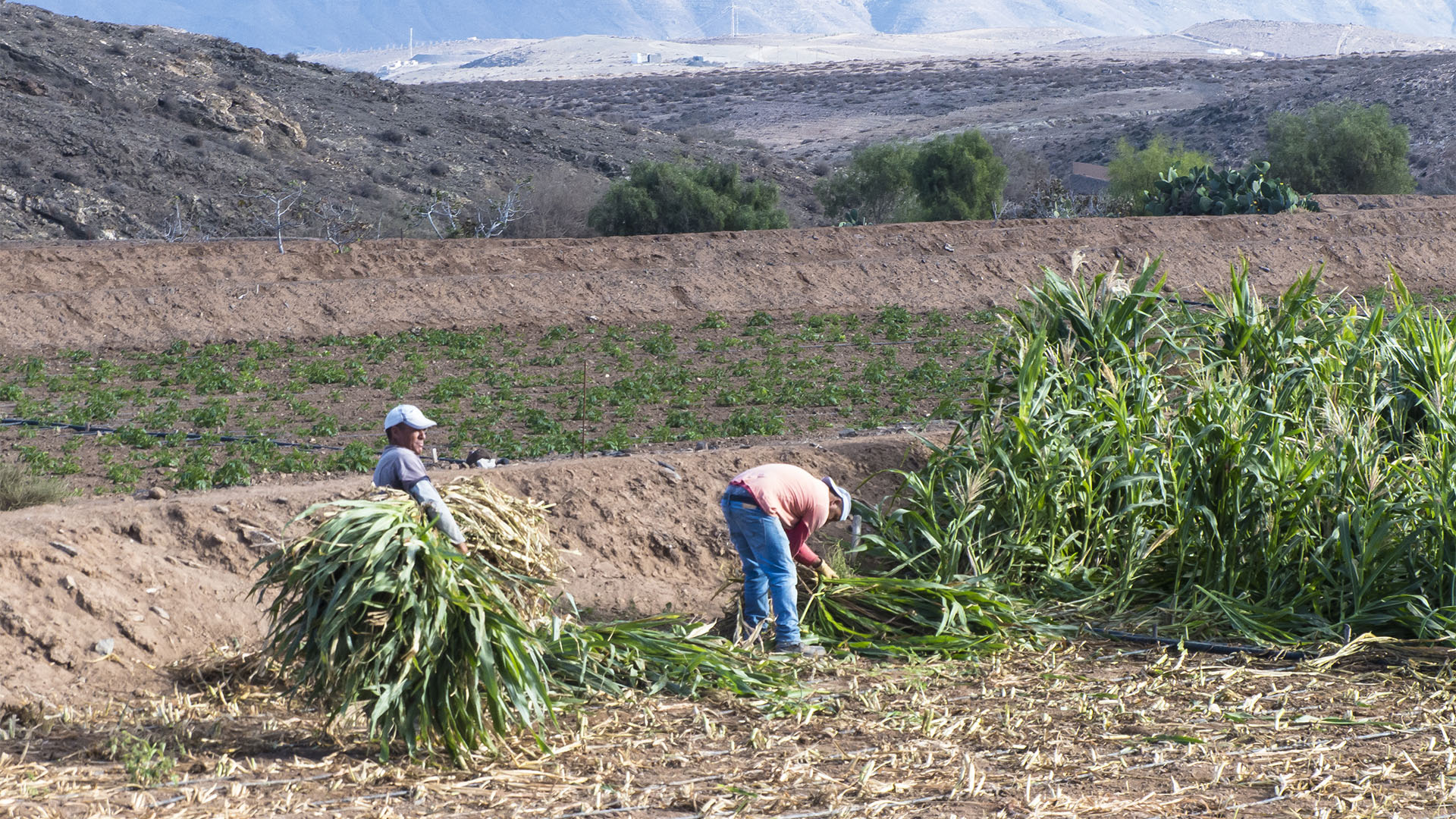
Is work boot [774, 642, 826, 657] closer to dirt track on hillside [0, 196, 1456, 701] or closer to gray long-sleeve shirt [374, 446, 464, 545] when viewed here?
dirt track on hillside [0, 196, 1456, 701]

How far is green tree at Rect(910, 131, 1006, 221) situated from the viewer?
30297 mm

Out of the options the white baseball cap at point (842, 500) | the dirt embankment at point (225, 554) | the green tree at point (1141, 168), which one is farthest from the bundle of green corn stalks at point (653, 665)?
the green tree at point (1141, 168)

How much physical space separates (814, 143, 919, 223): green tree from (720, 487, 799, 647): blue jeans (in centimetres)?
2436

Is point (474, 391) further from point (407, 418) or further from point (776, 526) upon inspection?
point (407, 418)

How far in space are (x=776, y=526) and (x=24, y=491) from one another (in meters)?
4.52

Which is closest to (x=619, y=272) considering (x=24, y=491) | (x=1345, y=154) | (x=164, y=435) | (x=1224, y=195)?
(x=164, y=435)

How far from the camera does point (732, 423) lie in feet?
34.6

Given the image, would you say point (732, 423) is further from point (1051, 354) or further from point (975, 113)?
point (975, 113)

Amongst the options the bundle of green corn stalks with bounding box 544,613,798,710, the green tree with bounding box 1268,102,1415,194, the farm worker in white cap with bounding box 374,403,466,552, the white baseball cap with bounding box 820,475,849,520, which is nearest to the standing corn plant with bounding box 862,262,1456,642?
the white baseball cap with bounding box 820,475,849,520

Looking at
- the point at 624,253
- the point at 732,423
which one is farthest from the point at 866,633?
the point at 624,253

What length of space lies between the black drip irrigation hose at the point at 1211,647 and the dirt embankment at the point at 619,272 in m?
8.67

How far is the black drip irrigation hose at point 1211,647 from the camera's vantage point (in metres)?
6.30

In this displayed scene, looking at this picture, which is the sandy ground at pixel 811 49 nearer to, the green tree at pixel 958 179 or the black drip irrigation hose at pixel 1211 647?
the green tree at pixel 958 179

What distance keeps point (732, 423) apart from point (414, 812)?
20.6ft
